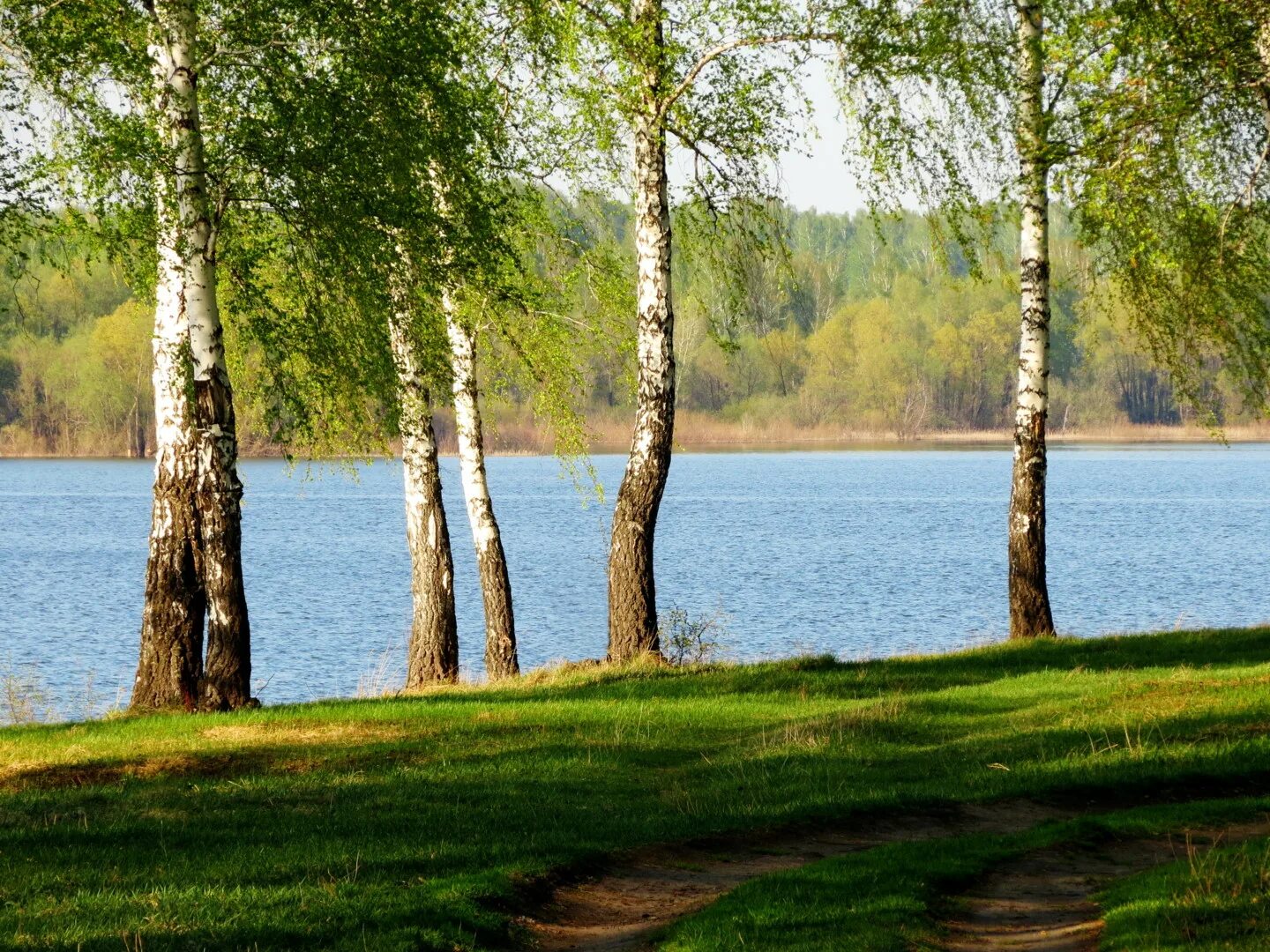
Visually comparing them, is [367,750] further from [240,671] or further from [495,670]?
[495,670]

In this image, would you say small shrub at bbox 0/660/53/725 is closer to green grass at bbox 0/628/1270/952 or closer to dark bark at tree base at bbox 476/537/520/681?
green grass at bbox 0/628/1270/952

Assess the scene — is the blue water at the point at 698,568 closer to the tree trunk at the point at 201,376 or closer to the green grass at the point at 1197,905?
the tree trunk at the point at 201,376

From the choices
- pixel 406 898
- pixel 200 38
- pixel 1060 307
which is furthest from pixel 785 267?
pixel 1060 307

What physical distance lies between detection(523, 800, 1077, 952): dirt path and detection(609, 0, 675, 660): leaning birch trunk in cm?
761

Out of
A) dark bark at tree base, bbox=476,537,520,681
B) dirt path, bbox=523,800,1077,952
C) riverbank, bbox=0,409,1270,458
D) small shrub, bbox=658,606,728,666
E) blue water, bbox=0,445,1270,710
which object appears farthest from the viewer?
riverbank, bbox=0,409,1270,458

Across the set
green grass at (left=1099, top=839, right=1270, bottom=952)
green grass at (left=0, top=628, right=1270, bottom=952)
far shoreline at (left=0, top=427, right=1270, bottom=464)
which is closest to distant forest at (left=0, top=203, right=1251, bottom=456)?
far shoreline at (left=0, top=427, right=1270, bottom=464)

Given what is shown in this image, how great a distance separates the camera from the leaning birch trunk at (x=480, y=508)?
19.2 meters

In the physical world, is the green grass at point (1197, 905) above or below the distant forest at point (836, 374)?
below

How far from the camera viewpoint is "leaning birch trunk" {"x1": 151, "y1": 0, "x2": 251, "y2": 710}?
43.9 ft

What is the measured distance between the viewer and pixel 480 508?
2003 cm

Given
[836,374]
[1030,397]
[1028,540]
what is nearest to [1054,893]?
[1028,540]

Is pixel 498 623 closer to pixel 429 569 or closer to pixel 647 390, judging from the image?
pixel 429 569

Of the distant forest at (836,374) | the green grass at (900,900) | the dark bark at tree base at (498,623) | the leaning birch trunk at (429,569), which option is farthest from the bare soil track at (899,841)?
the distant forest at (836,374)

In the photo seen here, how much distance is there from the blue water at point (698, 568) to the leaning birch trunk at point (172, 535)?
3.53 metres
